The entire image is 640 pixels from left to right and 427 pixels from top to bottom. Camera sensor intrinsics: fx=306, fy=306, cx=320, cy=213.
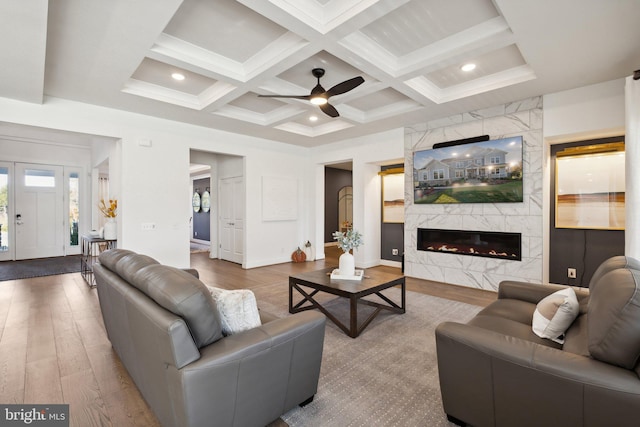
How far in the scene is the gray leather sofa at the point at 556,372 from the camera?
49.7 inches

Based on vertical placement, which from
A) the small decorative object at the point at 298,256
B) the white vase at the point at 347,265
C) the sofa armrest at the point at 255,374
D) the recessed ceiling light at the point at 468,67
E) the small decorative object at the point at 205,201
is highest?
the recessed ceiling light at the point at 468,67

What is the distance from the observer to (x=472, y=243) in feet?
16.5

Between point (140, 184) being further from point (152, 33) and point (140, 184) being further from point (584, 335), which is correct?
point (584, 335)

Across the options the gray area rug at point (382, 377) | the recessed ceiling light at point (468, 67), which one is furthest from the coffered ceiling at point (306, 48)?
the gray area rug at point (382, 377)

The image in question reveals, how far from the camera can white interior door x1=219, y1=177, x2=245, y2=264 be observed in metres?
7.04

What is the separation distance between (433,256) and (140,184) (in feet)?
16.6

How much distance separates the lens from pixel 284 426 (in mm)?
1776

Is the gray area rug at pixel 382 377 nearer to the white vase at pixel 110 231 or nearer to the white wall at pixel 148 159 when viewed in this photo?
the white wall at pixel 148 159

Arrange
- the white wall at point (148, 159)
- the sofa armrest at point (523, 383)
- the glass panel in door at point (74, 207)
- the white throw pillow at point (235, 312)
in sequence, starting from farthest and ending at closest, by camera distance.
→ the glass panel in door at point (74, 207) < the white wall at point (148, 159) < the white throw pillow at point (235, 312) < the sofa armrest at point (523, 383)

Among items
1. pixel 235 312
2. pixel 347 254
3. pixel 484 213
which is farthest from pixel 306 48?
pixel 484 213

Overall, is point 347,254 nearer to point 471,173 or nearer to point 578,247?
point 471,173

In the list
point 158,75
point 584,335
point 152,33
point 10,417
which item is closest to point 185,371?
point 10,417

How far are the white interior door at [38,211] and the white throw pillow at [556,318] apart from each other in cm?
970

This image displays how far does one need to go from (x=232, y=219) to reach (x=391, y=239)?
373cm
